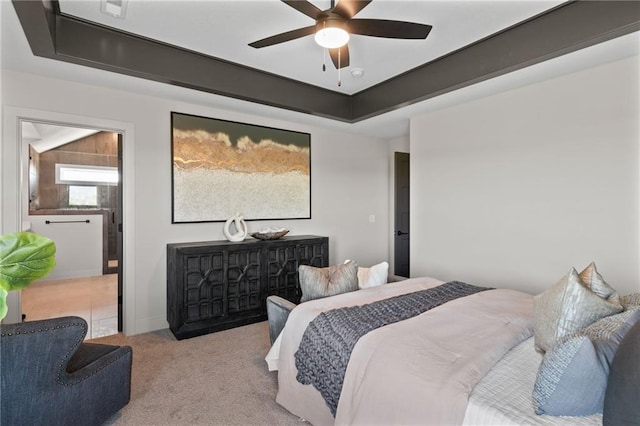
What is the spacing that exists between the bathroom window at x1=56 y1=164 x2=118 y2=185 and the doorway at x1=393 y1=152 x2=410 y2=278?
5487 millimetres

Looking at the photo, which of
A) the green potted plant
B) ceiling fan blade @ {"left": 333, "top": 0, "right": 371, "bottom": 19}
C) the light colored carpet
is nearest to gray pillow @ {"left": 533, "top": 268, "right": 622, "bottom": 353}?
the light colored carpet

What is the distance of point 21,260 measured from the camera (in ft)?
4.49

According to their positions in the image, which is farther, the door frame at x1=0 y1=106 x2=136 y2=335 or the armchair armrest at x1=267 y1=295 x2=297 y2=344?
the door frame at x1=0 y1=106 x2=136 y2=335

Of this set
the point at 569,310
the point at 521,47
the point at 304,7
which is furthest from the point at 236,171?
the point at 569,310

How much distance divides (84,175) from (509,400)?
772 centimetres

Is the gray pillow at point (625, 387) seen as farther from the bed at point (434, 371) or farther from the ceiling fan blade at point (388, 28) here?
the ceiling fan blade at point (388, 28)

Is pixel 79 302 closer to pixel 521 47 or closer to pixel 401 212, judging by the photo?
pixel 401 212

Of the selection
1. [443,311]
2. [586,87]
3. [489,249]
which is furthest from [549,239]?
[443,311]

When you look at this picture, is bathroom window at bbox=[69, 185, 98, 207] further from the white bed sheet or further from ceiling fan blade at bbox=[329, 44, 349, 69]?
the white bed sheet

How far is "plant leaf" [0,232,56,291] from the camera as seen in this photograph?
1.34m

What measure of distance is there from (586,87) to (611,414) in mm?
2916

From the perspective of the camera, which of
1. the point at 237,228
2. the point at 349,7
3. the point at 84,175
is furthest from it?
the point at 84,175

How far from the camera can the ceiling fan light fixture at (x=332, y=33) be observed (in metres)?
2.10

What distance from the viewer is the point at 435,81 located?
338cm
